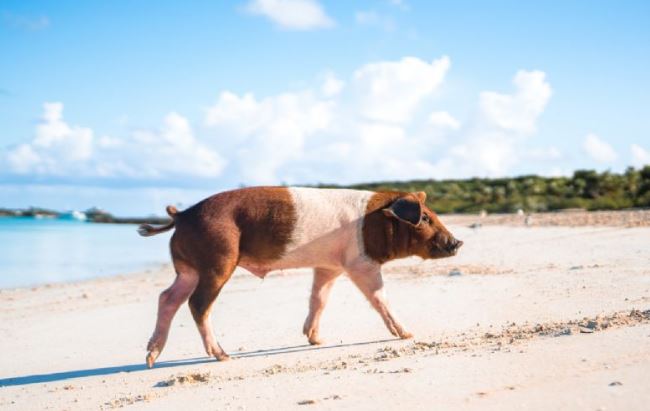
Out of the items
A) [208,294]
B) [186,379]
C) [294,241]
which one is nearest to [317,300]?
[294,241]

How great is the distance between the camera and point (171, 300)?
7.38 m

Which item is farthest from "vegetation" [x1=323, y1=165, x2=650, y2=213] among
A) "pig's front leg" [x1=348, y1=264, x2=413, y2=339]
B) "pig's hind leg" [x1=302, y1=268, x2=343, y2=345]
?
"pig's front leg" [x1=348, y1=264, x2=413, y2=339]

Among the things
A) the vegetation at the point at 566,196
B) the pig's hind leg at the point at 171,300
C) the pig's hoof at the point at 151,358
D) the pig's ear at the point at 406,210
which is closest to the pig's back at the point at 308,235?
the pig's ear at the point at 406,210

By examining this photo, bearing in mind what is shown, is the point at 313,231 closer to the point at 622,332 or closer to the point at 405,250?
the point at 405,250

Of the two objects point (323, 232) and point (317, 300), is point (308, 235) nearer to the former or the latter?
point (323, 232)

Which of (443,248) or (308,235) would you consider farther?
(443,248)

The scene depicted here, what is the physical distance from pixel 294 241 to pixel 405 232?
1.23 m

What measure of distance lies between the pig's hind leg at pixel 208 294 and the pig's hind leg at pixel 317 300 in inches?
41.6

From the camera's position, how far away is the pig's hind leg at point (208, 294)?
7.17m

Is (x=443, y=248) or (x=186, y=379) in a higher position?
(x=443, y=248)

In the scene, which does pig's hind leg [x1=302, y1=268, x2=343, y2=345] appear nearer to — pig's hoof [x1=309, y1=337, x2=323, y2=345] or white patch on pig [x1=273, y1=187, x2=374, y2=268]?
pig's hoof [x1=309, y1=337, x2=323, y2=345]

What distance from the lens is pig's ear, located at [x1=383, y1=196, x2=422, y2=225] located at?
7816 mm

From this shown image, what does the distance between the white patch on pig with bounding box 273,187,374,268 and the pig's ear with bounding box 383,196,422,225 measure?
0.29 m

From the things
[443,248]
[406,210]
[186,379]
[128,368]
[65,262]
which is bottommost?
[128,368]
